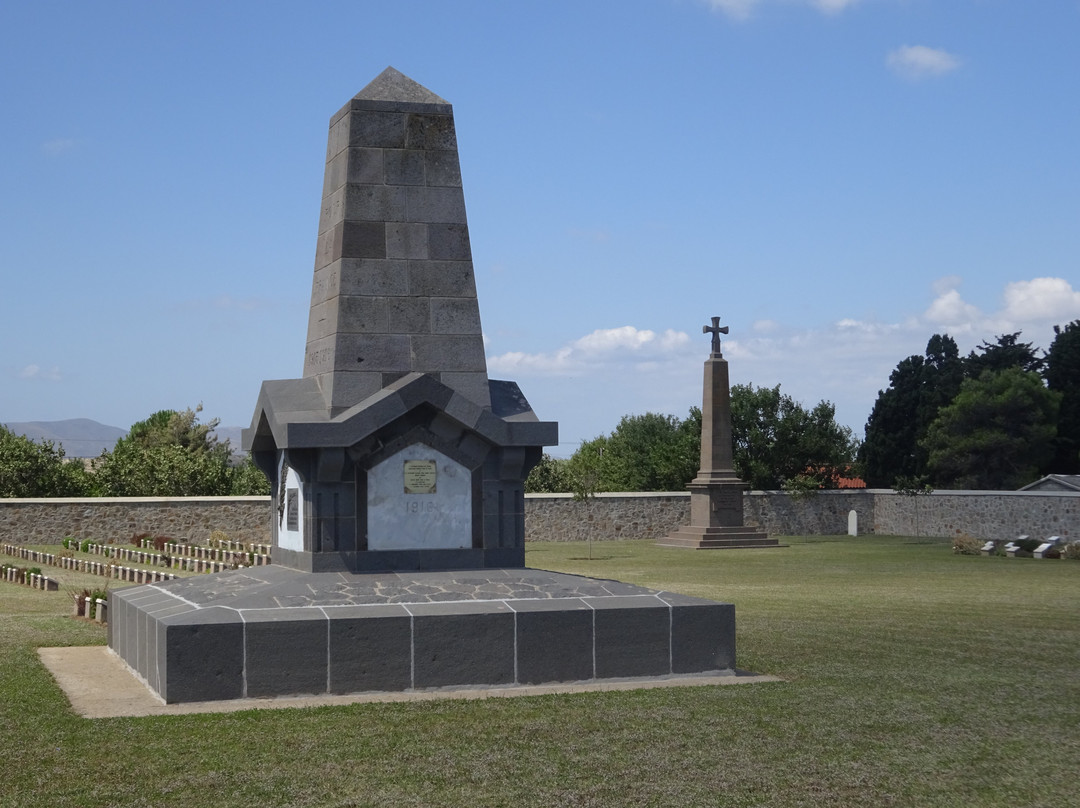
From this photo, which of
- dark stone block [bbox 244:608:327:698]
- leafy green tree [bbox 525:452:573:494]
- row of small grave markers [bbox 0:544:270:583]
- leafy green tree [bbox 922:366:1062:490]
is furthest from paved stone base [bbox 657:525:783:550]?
dark stone block [bbox 244:608:327:698]

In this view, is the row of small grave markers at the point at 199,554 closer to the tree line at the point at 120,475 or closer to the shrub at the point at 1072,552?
the tree line at the point at 120,475

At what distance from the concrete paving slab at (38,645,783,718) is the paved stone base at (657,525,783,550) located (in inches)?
840

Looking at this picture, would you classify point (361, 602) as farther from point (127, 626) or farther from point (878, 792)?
point (878, 792)

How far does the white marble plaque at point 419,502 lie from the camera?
1066 cm

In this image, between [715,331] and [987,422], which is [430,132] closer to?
[715,331]

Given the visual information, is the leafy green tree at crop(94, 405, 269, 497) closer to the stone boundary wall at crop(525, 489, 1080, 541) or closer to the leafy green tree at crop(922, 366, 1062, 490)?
the stone boundary wall at crop(525, 489, 1080, 541)

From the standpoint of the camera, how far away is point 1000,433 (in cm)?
4622

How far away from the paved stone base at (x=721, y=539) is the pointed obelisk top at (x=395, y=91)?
A: 21.5m

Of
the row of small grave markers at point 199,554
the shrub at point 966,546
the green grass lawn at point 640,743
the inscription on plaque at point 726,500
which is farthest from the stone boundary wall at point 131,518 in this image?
the green grass lawn at point 640,743

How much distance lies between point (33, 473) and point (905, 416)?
116ft

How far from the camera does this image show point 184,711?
855cm

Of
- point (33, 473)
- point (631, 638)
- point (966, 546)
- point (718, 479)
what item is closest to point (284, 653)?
point (631, 638)

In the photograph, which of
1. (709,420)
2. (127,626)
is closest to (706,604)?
(127,626)

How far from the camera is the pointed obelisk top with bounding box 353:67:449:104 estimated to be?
1138 cm
